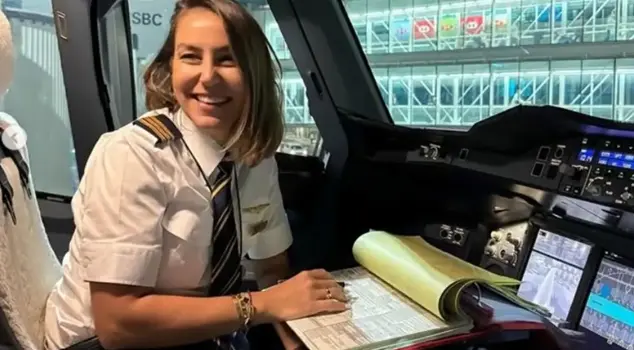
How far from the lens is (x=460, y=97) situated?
227 cm

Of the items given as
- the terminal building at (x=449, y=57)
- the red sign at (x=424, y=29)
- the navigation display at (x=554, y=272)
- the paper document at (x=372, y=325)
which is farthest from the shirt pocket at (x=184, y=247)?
the red sign at (x=424, y=29)

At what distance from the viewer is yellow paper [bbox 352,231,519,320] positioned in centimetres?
127

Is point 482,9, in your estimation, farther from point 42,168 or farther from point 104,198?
point 42,168

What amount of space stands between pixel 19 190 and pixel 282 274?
0.58 meters

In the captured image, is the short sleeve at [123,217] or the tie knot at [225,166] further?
the tie knot at [225,166]

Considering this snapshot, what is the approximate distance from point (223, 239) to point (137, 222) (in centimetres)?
20

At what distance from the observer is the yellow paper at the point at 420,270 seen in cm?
127

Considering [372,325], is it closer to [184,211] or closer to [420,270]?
[420,270]

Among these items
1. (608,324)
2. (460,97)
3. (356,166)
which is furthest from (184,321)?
(460,97)

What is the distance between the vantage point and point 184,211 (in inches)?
52.3

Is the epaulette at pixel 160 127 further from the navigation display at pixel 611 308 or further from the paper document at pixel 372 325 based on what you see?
the navigation display at pixel 611 308

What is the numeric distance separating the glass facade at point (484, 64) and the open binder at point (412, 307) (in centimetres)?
65

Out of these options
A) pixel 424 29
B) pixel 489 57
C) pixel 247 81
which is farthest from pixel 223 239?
pixel 424 29

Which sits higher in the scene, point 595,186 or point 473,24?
point 473,24
